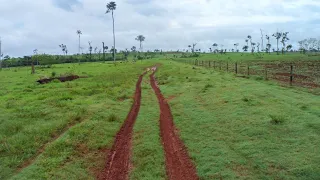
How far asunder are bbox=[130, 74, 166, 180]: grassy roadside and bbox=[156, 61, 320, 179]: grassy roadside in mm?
1103

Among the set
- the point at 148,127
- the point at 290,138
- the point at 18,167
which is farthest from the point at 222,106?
the point at 18,167

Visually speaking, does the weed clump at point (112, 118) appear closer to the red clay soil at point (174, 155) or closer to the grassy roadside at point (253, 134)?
the red clay soil at point (174, 155)

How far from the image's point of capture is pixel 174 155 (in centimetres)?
1051

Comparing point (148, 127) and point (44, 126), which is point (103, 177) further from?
point (44, 126)

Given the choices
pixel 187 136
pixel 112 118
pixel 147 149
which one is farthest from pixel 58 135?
pixel 187 136

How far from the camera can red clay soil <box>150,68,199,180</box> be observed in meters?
8.97

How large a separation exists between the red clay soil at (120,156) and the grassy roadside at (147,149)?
233mm

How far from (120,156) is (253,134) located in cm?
508

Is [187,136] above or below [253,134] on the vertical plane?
below

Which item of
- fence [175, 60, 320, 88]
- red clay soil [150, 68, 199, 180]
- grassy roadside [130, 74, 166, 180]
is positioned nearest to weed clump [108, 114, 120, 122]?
grassy roadside [130, 74, 166, 180]

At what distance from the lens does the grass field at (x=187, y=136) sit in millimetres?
9281

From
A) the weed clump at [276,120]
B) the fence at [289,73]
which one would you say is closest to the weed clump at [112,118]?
the weed clump at [276,120]

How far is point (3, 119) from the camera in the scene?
15258 millimetres

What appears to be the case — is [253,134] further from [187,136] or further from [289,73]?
[289,73]
